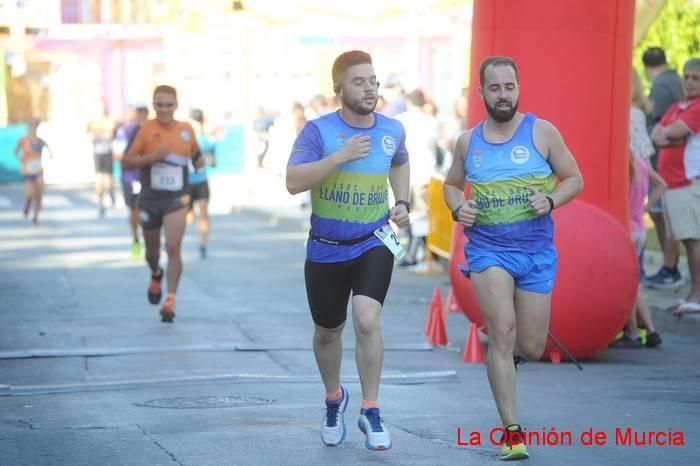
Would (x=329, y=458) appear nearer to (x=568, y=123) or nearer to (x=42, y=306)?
(x=568, y=123)

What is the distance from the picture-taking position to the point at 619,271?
402 inches

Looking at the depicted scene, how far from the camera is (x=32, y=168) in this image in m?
27.8

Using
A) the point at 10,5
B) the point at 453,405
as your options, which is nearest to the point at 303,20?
the point at 10,5

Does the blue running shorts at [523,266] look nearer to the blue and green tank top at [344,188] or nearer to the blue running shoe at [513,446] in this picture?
the blue and green tank top at [344,188]

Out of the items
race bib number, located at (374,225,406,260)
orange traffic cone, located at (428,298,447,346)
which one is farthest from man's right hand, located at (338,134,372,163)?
orange traffic cone, located at (428,298,447,346)

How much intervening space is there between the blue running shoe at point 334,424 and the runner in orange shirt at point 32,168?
2003 cm

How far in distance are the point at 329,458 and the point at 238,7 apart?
78.4 ft

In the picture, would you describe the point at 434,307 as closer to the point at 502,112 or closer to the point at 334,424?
the point at 334,424

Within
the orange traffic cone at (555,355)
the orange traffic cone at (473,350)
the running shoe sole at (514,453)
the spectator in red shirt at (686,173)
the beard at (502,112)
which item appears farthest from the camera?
the spectator in red shirt at (686,173)

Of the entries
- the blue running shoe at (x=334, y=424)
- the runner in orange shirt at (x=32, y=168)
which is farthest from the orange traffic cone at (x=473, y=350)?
the runner in orange shirt at (x=32, y=168)

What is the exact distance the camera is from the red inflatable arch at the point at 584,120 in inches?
400

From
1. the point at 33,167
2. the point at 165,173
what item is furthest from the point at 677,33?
the point at 33,167

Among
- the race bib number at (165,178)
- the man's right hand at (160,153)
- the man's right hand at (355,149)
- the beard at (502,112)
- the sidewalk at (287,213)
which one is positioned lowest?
the sidewalk at (287,213)

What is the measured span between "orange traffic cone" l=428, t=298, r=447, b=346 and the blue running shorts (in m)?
4.45
